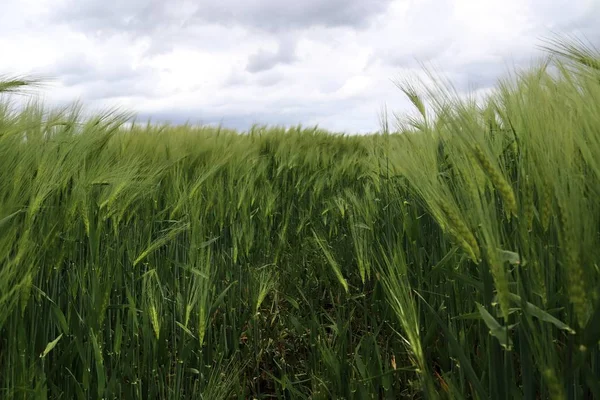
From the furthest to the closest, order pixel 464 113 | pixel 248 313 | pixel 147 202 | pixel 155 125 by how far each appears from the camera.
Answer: pixel 155 125 → pixel 147 202 → pixel 248 313 → pixel 464 113

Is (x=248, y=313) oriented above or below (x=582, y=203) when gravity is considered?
below

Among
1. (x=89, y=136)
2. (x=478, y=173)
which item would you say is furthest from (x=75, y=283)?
(x=478, y=173)

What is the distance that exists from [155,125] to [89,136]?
252 cm

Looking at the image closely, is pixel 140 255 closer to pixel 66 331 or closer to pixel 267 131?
pixel 66 331

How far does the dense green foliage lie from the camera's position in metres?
0.67

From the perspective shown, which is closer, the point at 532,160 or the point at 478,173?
the point at 532,160

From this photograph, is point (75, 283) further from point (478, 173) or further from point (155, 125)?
point (155, 125)

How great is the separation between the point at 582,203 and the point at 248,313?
1133 mm

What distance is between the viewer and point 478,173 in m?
0.87

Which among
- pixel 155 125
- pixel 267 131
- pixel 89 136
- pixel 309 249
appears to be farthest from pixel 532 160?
pixel 267 131

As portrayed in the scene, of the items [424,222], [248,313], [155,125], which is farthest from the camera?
[155,125]

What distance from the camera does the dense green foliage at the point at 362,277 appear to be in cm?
67

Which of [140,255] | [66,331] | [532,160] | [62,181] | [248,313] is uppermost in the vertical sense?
[532,160]

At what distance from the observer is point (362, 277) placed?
1.35 metres
